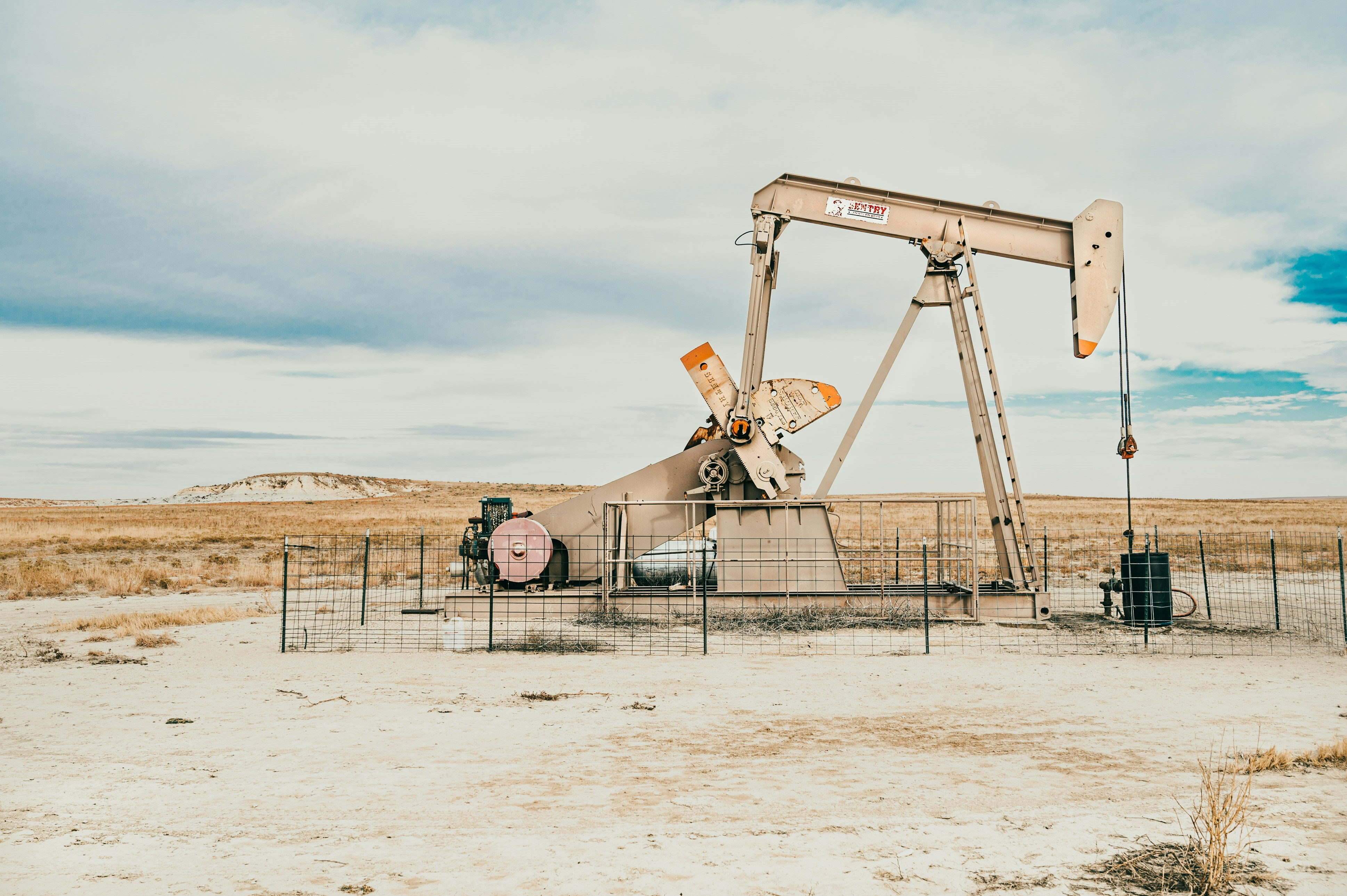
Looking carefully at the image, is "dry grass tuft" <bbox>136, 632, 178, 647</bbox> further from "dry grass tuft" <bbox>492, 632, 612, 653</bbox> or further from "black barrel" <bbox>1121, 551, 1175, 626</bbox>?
"black barrel" <bbox>1121, 551, 1175, 626</bbox>

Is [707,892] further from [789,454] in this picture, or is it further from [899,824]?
[789,454]

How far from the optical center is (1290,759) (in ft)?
18.9

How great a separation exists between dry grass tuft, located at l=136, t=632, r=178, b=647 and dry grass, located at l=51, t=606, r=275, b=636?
12cm

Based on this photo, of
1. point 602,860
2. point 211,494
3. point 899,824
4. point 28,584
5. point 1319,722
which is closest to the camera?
point 602,860

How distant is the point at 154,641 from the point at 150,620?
2198 millimetres

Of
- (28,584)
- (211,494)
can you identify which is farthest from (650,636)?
(211,494)

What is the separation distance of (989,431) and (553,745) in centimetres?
A: 805

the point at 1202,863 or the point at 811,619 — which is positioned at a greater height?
the point at 811,619

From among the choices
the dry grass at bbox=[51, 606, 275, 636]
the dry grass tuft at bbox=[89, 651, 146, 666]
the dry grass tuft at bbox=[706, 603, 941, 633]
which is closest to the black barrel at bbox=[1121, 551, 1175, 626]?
the dry grass tuft at bbox=[706, 603, 941, 633]

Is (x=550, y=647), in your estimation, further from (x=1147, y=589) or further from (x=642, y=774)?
(x=1147, y=589)

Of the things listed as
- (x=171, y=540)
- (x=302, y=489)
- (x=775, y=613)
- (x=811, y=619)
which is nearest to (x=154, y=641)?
(x=775, y=613)

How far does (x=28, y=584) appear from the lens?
1850 centimetres

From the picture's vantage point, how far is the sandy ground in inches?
165

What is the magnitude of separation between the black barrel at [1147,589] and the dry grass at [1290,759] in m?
5.48
